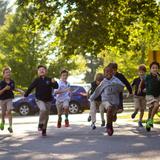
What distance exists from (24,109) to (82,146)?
64.6 feet

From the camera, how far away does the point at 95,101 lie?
1642 cm

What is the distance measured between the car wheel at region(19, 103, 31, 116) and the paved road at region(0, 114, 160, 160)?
1615 cm

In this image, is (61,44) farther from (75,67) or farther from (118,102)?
(75,67)

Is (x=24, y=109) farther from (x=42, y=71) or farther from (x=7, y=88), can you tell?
(x=42, y=71)

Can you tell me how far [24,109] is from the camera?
30.1 meters

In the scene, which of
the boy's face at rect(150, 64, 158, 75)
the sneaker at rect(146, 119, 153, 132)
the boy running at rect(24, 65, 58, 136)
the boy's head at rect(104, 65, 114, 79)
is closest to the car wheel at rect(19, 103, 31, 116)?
the boy running at rect(24, 65, 58, 136)

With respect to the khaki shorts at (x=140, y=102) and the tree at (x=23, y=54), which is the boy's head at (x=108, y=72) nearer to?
the khaki shorts at (x=140, y=102)

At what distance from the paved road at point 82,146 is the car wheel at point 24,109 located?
53.0ft

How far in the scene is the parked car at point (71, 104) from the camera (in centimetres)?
2948

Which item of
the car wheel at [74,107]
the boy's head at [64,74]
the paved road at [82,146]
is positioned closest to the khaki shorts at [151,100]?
the paved road at [82,146]

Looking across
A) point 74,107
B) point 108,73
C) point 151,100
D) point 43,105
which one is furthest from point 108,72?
point 74,107

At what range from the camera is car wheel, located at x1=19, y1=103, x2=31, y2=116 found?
30.0 metres

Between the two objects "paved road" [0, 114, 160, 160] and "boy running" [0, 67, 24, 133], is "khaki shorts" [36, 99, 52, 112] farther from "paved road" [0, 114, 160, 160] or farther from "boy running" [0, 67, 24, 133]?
"boy running" [0, 67, 24, 133]

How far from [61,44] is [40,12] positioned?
2325 millimetres
